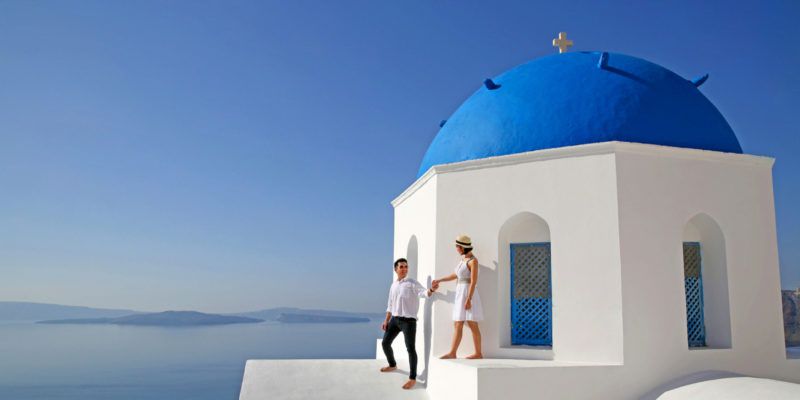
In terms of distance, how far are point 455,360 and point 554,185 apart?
2370 mm

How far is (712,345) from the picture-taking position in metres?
7.35

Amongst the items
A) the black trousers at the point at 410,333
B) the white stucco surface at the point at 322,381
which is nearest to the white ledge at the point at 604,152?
the black trousers at the point at 410,333

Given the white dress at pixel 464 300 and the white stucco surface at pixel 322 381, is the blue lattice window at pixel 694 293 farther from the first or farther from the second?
the white stucco surface at pixel 322 381

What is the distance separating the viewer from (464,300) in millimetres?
7289

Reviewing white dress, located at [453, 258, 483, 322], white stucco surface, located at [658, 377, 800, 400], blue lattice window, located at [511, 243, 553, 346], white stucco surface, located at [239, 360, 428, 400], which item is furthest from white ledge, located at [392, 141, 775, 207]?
white stucco surface, located at [239, 360, 428, 400]

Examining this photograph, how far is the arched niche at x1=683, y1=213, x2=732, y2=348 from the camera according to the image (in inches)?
287

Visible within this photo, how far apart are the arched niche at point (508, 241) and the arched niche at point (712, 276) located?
1.85m

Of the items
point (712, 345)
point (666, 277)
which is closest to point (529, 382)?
point (666, 277)

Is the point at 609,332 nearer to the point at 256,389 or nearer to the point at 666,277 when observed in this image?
the point at 666,277

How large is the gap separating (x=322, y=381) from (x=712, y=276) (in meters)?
5.01

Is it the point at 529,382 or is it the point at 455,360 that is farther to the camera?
the point at 455,360

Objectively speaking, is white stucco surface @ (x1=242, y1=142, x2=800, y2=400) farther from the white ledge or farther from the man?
the man

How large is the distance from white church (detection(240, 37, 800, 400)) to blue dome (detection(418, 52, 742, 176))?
0.02 metres

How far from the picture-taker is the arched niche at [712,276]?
7.29 meters
